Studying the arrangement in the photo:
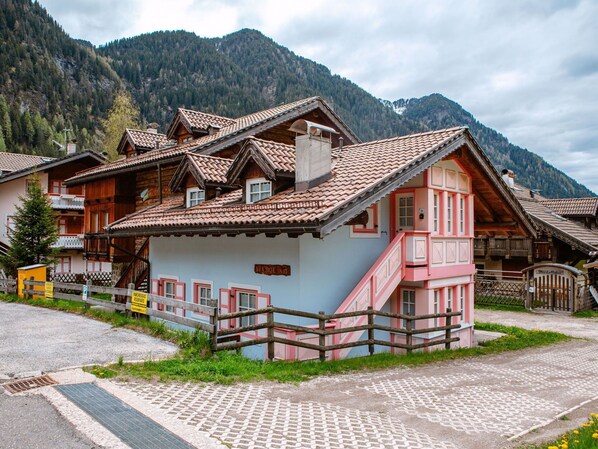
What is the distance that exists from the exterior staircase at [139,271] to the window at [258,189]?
18.4ft

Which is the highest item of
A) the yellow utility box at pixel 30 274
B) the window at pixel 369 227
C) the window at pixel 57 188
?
the window at pixel 57 188

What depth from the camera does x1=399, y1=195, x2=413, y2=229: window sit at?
48.0ft

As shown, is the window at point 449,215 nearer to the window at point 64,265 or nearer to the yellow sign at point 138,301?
the yellow sign at point 138,301

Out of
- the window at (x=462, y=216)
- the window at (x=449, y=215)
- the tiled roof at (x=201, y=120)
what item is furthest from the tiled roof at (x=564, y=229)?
the tiled roof at (x=201, y=120)

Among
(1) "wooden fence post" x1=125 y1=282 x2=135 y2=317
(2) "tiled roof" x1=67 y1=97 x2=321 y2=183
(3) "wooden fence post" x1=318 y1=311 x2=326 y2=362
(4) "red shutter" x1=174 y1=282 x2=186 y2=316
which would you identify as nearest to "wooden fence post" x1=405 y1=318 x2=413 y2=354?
(3) "wooden fence post" x1=318 y1=311 x2=326 y2=362

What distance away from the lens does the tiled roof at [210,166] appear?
1598cm

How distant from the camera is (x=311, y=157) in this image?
1288cm

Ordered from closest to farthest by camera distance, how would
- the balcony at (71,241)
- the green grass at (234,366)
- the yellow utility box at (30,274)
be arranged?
the green grass at (234,366)
the yellow utility box at (30,274)
the balcony at (71,241)

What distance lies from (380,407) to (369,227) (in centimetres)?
678

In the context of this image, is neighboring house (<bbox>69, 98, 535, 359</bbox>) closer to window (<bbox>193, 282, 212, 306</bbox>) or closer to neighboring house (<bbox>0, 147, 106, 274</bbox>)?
window (<bbox>193, 282, 212, 306</bbox>)

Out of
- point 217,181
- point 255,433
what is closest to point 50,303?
point 217,181

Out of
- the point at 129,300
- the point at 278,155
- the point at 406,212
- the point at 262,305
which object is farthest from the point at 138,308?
the point at 406,212

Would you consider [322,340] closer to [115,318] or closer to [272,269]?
[272,269]

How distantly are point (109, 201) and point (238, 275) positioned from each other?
1196cm
